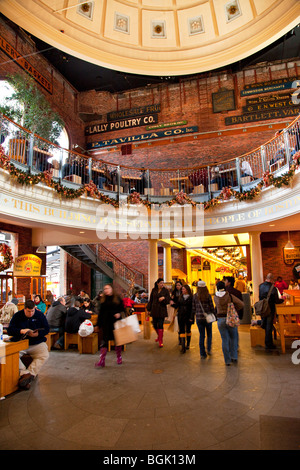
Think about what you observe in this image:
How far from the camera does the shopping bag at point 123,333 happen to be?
5.21m

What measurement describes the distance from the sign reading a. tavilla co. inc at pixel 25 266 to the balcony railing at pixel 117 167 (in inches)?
112

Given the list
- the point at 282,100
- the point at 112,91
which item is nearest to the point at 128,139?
the point at 112,91

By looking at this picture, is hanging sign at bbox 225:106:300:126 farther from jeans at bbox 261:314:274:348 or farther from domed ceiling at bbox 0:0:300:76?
jeans at bbox 261:314:274:348

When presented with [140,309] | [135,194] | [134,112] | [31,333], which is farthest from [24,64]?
[31,333]

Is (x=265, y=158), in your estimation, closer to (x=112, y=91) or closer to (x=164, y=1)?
(x=164, y=1)

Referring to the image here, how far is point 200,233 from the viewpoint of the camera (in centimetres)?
1110

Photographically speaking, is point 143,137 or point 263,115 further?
point 143,137

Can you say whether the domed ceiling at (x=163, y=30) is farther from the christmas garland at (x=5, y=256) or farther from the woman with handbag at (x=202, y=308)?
the woman with handbag at (x=202, y=308)

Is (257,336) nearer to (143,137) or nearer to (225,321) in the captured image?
(225,321)

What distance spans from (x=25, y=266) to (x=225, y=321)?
6.78m

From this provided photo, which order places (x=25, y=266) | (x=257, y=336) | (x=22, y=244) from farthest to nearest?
(x=22, y=244) → (x=25, y=266) → (x=257, y=336)

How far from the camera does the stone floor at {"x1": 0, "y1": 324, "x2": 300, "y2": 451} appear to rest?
2895 millimetres

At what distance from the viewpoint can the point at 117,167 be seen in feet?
35.2
